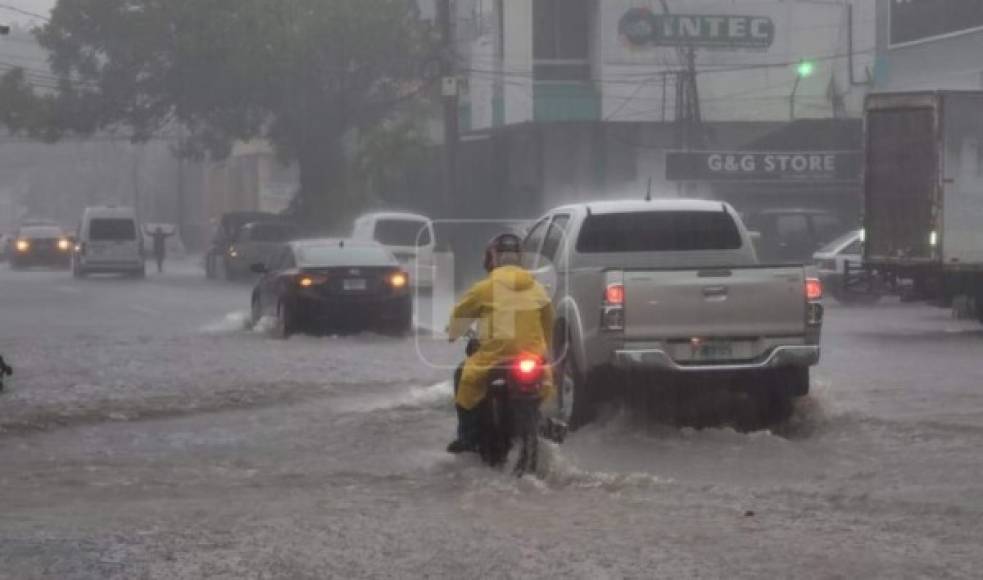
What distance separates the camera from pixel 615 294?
530 inches

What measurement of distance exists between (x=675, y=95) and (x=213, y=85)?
13.3 metres

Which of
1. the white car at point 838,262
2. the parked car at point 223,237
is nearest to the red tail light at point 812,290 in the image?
the white car at point 838,262

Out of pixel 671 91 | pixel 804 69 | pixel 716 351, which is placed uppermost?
pixel 804 69

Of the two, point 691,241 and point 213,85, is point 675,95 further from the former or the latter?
point 691,241

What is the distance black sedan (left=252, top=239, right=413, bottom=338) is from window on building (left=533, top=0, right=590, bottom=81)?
76.0 feet

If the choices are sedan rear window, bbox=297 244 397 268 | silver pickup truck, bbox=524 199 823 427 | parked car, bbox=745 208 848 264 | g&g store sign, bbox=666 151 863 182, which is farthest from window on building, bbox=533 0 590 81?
silver pickup truck, bbox=524 199 823 427

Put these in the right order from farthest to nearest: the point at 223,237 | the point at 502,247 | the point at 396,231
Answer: the point at 223,237 → the point at 396,231 → the point at 502,247

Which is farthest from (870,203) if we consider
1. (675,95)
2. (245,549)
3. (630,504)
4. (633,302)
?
(675,95)

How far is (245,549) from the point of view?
364 inches

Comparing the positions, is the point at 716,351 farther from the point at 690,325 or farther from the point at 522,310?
the point at 522,310

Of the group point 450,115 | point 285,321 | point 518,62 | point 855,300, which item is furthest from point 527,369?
point 518,62

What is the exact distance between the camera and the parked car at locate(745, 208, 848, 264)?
1471 inches

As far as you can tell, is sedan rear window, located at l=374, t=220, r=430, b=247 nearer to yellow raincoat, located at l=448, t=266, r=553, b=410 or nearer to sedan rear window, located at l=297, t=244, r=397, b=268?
sedan rear window, located at l=297, t=244, r=397, b=268

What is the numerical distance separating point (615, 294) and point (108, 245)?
1559 inches
